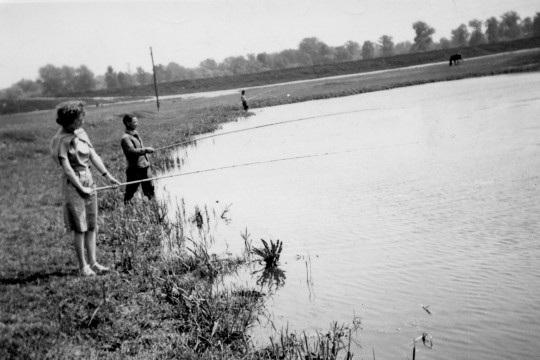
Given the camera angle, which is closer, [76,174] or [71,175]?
[71,175]

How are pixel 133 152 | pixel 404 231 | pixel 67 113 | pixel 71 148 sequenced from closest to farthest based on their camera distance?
pixel 67 113
pixel 71 148
pixel 404 231
pixel 133 152

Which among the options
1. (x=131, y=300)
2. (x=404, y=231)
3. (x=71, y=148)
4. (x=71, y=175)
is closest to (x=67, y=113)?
(x=71, y=148)

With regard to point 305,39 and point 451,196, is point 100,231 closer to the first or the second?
point 451,196

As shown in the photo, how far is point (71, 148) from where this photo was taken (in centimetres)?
564

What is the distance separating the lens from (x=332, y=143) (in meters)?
16.8

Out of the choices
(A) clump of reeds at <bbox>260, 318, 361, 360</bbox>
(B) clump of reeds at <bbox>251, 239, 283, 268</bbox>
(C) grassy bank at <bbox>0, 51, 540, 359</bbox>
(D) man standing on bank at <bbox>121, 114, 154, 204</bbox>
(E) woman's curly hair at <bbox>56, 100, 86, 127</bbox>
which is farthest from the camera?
(D) man standing on bank at <bbox>121, 114, 154, 204</bbox>

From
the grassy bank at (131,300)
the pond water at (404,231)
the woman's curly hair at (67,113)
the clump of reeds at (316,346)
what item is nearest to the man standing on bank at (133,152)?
the grassy bank at (131,300)

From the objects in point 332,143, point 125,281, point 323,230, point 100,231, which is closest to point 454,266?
point 323,230

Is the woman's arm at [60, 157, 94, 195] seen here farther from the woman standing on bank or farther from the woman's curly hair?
the woman's curly hair

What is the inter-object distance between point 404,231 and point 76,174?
4.80 m

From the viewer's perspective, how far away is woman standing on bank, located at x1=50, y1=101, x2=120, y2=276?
551 cm

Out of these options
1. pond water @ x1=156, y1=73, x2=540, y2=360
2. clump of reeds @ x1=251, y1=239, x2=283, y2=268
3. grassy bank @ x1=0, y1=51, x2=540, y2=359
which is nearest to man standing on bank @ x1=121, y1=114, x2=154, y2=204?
grassy bank @ x1=0, y1=51, x2=540, y2=359

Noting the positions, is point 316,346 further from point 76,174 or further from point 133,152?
point 133,152

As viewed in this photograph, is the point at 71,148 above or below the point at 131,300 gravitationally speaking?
above
